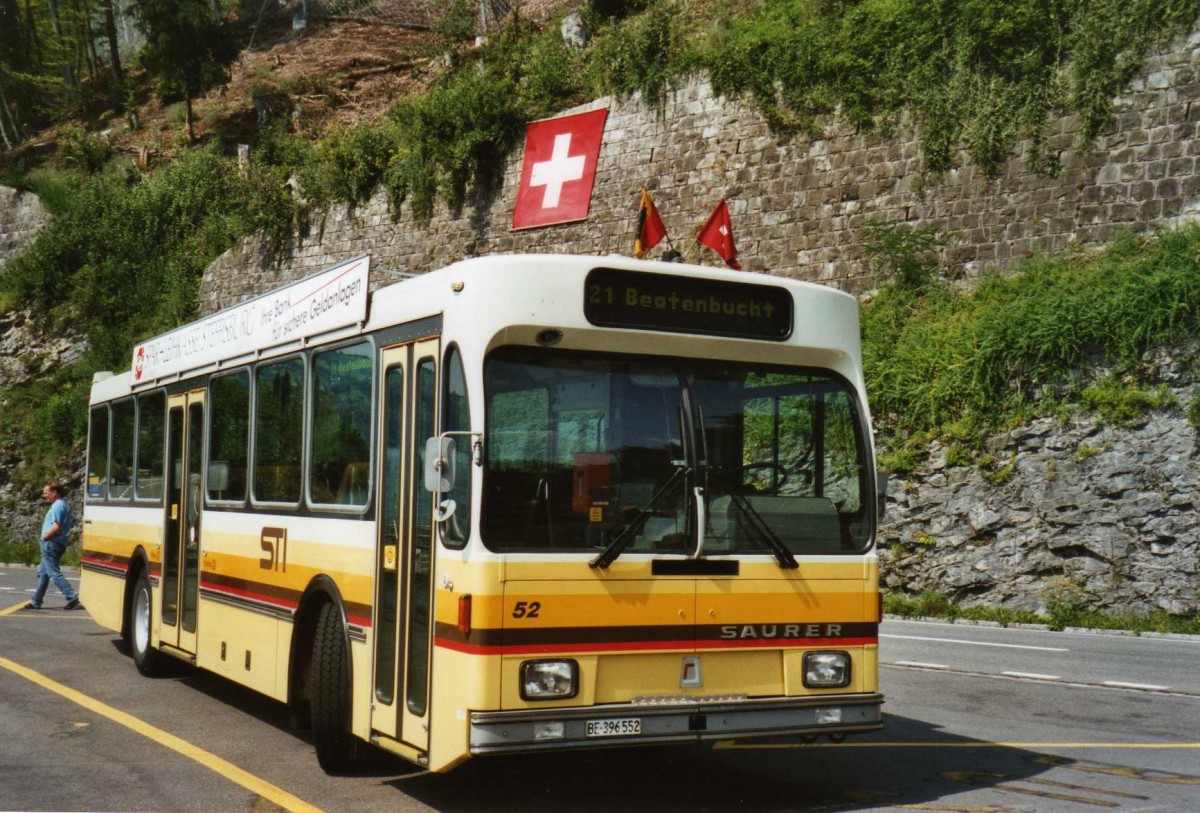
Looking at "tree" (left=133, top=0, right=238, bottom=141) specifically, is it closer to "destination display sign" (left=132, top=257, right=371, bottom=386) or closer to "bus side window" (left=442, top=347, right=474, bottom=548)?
"destination display sign" (left=132, top=257, right=371, bottom=386)

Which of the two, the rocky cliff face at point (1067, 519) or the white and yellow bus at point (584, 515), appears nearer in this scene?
the white and yellow bus at point (584, 515)

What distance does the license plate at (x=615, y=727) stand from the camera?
6.60 metres

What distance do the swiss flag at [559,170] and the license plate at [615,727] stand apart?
23.2m

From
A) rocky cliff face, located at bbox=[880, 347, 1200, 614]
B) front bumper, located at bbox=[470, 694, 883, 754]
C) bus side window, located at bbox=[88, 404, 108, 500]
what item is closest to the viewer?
front bumper, located at bbox=[470, 694, 883, 754]

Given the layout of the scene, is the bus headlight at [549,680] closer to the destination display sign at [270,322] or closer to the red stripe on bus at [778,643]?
the red stripe on bus at [778,643]

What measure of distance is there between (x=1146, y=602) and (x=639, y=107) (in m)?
14.7

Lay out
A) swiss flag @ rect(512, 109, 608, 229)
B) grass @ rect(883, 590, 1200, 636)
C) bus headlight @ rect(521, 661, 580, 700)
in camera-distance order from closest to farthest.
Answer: bus headlight @ rect(521, 661, 580, 700) → grass @ rect(883, 590, 1200, 636) → swiss flag @ rect(512, 109, 608, 229)

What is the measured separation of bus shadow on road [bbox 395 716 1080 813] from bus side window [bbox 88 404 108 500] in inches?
296

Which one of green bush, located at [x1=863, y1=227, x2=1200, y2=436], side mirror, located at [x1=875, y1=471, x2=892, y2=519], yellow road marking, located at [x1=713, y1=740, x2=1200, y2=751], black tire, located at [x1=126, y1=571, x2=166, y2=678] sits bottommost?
yellow road marking, located at [x1=713, y1=740, x2=1200, y2=751]

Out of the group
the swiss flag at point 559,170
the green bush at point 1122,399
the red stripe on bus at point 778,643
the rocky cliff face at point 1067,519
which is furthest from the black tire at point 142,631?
the swiss flag at point 559,170

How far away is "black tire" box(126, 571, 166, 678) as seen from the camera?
12.5 metres

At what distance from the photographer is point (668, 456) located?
702cm

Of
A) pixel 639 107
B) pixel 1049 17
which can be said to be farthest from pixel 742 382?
pixel 639 107

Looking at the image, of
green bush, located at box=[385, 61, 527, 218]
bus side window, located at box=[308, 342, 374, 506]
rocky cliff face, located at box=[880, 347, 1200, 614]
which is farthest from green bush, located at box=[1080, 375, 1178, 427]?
green bush, located at box=[385, 61, 527, 218]
